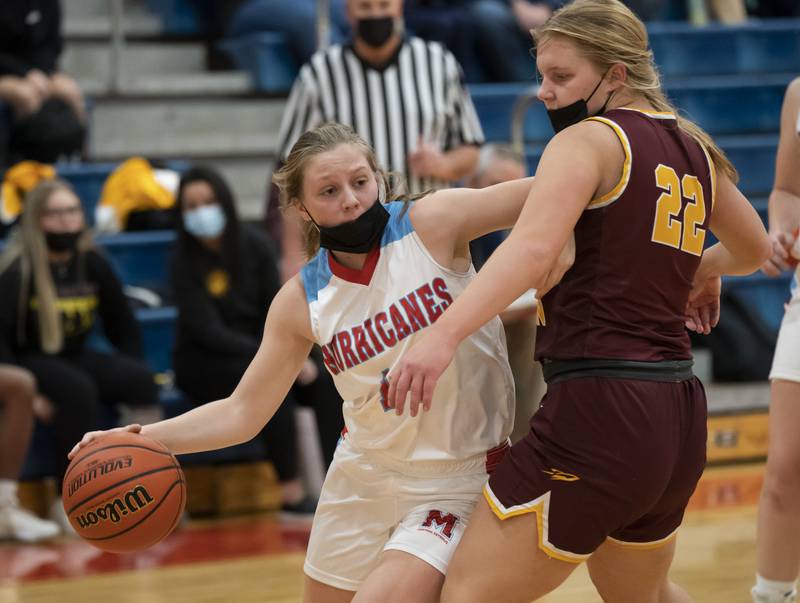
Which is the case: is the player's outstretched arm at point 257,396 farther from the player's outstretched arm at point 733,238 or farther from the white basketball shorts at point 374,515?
the player's outstretched arm at point 733,238

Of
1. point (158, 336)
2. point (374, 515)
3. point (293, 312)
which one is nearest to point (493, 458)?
point (374, 515)

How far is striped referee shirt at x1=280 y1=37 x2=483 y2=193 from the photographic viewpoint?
554 cm

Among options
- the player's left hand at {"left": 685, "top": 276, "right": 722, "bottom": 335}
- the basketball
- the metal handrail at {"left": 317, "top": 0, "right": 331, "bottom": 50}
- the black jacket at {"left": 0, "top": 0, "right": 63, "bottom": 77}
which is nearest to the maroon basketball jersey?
the player's left hand at {"left": 685, "top": 276, "right": 722, "bottom": 335}

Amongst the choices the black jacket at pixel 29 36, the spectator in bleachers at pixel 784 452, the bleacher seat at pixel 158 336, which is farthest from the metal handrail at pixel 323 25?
the spectator in bleachers at pixel 784 452

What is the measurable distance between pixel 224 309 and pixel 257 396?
312 cm

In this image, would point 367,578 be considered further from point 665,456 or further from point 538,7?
point 538,7

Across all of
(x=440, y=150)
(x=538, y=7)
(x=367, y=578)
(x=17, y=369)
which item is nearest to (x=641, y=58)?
(x=367, y=578)

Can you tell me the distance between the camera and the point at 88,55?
852 centimetres

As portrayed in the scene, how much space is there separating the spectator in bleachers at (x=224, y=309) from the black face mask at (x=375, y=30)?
1071 mm

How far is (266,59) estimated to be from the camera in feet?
27.8

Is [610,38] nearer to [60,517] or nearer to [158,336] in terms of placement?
[60,517]

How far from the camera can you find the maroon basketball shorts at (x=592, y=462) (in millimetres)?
2574

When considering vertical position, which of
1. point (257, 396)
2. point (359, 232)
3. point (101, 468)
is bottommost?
point (101, 468)

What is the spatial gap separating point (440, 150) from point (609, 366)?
9.95 feet
